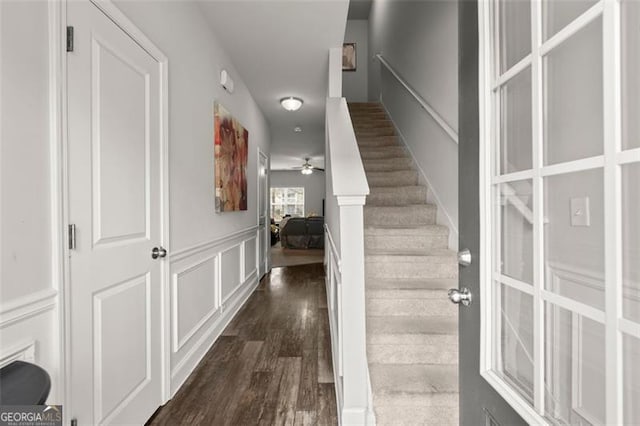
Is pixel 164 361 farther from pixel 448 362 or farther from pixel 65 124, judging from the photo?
pixel 448 362

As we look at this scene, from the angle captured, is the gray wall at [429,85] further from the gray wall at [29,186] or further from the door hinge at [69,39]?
the door hinge at [69,39]

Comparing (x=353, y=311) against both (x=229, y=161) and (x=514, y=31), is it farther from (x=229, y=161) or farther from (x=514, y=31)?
(x=229, y=161)

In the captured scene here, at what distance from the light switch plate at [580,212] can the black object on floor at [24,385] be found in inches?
41.5

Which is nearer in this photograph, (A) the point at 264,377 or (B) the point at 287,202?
(A) the point at 264,377

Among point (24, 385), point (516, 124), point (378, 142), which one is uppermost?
point (378, 142)

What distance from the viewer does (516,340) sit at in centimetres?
72

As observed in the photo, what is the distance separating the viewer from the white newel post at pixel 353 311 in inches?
60.7

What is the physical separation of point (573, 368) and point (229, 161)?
2.94m

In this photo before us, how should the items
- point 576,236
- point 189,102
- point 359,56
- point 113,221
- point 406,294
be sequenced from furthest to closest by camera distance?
point 359,56 → point 189,102 → point 406,294 → point 113,221 → point 576,236

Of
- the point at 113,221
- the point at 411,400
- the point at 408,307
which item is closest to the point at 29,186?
the point at 113,221

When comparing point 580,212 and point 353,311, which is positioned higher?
point 580,212

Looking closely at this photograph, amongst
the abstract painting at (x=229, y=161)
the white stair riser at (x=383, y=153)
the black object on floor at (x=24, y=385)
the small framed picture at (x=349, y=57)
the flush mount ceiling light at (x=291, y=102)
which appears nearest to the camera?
the black object on floor at (x=24, y=385)

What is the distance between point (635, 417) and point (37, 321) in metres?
1.49

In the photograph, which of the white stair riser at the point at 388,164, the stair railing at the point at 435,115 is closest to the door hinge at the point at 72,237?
the stair railing at the point at 435,115
